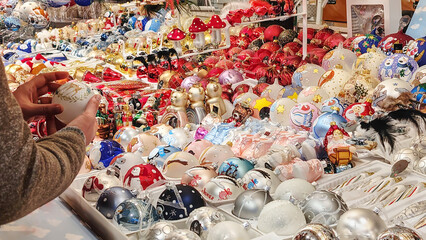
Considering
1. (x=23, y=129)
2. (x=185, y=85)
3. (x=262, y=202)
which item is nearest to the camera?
(x=23, y=129)

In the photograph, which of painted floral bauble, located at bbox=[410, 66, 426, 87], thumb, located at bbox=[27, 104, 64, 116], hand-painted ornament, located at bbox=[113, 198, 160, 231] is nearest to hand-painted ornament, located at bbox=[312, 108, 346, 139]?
painted floral bauble, located at bbox=[410, 66, 426, 87]

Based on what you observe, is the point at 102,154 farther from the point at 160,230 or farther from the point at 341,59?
the point at 341,59

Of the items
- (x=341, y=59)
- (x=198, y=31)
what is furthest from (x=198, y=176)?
(x=198, y=31)

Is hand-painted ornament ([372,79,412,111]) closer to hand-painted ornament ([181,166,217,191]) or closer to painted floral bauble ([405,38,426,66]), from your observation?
painted floral bauble ([405,38,426,66])

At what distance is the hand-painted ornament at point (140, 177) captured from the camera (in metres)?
2.07

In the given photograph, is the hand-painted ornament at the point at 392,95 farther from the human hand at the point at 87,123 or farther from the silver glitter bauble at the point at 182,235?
the human hand at the point at 87,123

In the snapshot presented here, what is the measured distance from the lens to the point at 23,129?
1063 mm

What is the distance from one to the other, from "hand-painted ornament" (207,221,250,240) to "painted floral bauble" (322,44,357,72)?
→ 184 cm

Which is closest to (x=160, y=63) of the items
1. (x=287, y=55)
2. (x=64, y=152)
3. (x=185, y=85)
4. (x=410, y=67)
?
(x=185, y=85)

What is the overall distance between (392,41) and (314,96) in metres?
0.66

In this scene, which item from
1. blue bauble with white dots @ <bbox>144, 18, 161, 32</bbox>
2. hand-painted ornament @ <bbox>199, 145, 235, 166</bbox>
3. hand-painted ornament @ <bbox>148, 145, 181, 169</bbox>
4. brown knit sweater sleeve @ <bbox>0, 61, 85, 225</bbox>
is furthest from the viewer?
blue bauble with white dots @ <bbox>144, 18, 161, 32</bbox>

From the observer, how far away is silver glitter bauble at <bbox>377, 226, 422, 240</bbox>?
1.36 m

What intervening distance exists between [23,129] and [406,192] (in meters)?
1.36

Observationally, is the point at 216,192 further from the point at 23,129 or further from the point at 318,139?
the point at 23,129
